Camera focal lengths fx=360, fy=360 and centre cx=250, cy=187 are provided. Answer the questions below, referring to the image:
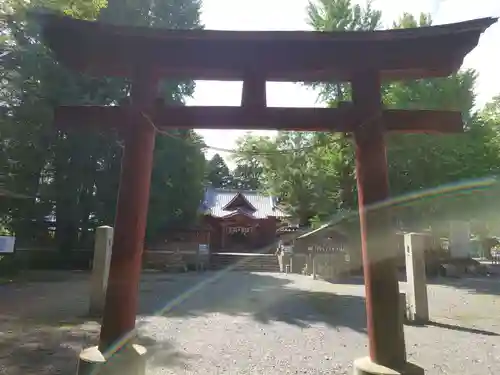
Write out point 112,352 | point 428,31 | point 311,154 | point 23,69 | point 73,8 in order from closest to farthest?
point 112,352 < point 428,31 < point 73,8 < point 23,69 < point 311,154

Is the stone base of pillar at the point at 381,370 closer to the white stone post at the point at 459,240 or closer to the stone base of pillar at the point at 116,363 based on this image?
the stone base of pillar at the point at 116,363

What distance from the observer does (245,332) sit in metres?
7.19

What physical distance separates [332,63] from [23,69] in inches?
695

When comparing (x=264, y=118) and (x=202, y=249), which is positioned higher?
(x=264, y=118)

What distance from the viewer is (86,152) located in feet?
63.2

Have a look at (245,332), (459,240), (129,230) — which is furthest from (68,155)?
Answer: (459,240)

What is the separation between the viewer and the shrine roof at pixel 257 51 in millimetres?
3826

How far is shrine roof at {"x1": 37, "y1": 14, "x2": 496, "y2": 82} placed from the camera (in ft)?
12.6

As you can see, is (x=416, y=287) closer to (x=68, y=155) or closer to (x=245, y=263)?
(x=245, y=263)

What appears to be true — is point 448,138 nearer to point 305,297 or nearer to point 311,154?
point 311,154

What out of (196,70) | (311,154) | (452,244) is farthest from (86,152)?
(452,244)

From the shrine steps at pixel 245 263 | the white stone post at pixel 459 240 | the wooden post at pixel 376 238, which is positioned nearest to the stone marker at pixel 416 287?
the wooden post at pixel 376 238

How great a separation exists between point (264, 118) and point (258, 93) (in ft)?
1.15

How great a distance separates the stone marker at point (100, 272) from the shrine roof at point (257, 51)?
18.1 feet
